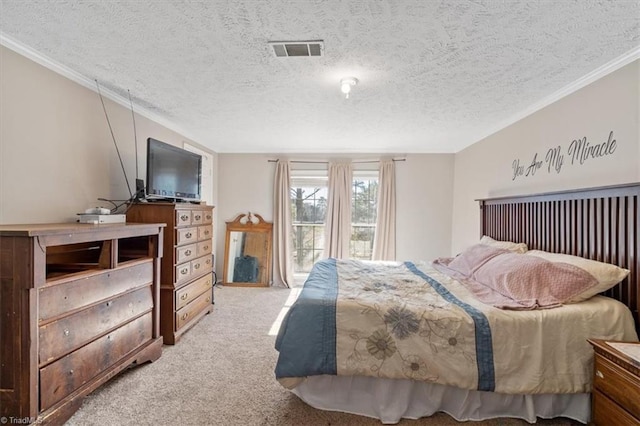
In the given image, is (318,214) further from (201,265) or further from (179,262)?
(179,262)

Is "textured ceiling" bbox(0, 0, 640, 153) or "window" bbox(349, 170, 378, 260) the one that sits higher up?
"textured ceiling" bbox(0, 0, 640, 153)

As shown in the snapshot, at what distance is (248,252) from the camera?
470 cm

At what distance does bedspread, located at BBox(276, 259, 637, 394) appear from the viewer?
1576 mm

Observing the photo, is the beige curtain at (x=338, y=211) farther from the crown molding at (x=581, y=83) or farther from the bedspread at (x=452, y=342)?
the bedspread at (x=452, y=342)

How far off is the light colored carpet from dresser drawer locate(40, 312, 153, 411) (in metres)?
0.23

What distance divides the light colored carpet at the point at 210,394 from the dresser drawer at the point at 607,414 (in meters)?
0.22

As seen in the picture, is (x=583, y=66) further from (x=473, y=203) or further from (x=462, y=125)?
(x=473, y=203)

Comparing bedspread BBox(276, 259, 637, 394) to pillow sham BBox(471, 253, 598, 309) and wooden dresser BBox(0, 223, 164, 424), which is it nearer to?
pillow sham BBox(471, 253, 598, 309)

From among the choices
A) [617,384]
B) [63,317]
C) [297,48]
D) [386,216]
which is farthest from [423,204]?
[63,317]

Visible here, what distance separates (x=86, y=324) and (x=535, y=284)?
9.25 feet

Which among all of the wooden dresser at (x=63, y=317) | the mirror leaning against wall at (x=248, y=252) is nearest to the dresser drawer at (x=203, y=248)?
the wooden dresser at (x=63, y=317)

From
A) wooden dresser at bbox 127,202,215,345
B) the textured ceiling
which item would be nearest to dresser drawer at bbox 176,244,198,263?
wooden dresser at bbox 127,202,215,345

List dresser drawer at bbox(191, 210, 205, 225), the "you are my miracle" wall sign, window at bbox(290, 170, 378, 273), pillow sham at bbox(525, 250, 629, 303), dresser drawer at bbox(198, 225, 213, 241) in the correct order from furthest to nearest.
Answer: window at bbox(290, 170, 378, 273) → dresser drawer at bbox(198, 225, 213, 241) → dresser drawer at bbox(191, 210, 205, 225) → the "you are my miracle" wall sign → pillow sham at bbox(525, 250, 629, 303)

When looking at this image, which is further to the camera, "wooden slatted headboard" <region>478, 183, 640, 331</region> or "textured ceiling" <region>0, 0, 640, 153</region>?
"wooden slatted headboard" <region>478, 183, 640, 331</region>
